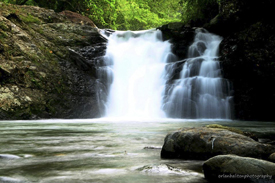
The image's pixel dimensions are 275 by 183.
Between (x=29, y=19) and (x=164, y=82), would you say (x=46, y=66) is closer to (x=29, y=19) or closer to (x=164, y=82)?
(x=29, y=19)

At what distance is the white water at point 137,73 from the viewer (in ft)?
44.6

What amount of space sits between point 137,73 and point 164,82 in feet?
5.81

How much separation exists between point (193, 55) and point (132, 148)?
40.1 ft

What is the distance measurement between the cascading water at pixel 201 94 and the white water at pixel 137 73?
0.76 meters

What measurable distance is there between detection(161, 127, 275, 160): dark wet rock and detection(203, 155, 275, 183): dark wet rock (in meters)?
0.81

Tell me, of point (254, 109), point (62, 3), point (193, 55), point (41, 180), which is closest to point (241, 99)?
point (254, 109)

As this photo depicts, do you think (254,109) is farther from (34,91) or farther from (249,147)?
(249,147)

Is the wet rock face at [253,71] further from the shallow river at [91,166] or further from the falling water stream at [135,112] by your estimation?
the shallow river at [91,166]

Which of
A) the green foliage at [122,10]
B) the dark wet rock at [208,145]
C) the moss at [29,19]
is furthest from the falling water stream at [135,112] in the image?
the moss at [29,19]

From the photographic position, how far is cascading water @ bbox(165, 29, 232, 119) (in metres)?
12.9

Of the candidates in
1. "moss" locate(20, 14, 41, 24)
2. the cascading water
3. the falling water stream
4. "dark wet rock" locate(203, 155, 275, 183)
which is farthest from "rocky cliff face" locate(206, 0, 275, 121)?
"dark wet rock" locate(203, 155, 275, 183)

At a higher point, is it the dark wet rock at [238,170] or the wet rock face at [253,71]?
the wet rock face at [253,71]

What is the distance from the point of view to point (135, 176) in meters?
2.29

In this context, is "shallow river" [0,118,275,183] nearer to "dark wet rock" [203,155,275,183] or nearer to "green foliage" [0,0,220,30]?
"dark wet rock" [203,155,275,183]
